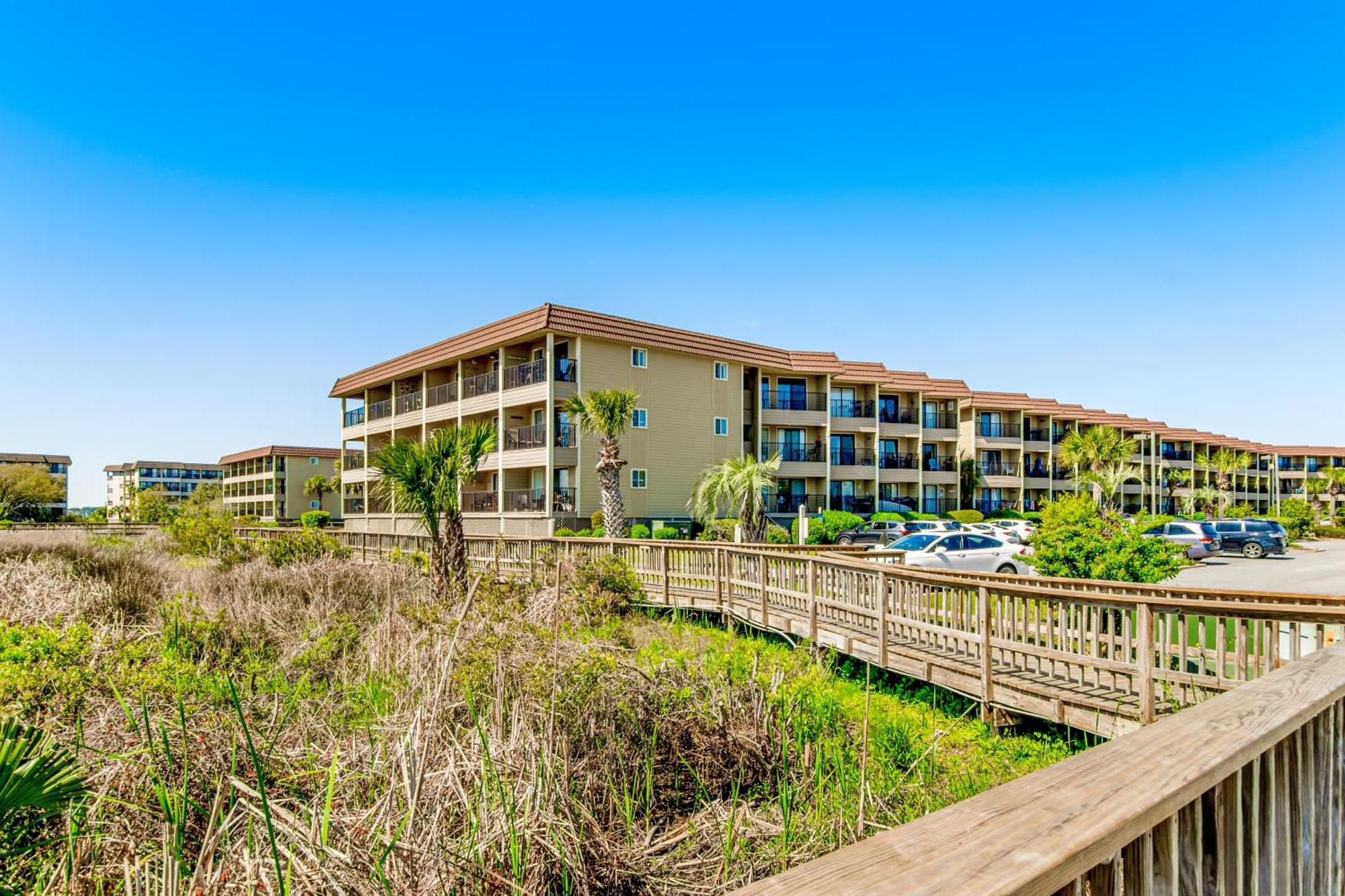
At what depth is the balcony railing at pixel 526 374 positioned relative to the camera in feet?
106

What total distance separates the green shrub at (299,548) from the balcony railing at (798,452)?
26.6m

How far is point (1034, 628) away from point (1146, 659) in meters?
2.34

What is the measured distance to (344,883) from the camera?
11.0 ft

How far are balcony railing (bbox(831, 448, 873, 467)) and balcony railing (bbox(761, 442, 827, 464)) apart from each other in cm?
175

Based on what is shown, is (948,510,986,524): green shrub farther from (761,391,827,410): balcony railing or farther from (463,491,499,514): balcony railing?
(463,491,499,514): balcony railing

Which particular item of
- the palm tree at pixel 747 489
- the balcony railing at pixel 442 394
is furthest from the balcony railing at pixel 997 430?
the balcony railing at pixel 442 394

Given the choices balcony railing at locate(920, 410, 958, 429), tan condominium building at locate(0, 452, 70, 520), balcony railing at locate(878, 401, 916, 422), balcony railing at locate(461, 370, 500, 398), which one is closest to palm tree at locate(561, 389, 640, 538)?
balcony railing at locate(461, 370, 500, 398)

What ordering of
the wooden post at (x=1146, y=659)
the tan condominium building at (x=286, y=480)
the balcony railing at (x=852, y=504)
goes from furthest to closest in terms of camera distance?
the tan condominium building at (x=286, y=480) < the balcony railing at (x=852, y=504) < the wooden post at (x=1146, y=659)

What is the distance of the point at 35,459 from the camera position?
102938 mm

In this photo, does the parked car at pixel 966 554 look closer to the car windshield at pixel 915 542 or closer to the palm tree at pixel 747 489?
the car windshield at pixel 915 542

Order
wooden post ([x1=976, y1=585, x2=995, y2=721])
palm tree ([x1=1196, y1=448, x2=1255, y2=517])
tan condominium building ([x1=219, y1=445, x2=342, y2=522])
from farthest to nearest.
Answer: tan condominium building ([x1=219, y1=445, x2=342, y2=522])
palm tree ([x1=1196, y1=448, x2=1255, y2=517])
wooden post ([x1=976, y1=585, x2=995, y2=721])

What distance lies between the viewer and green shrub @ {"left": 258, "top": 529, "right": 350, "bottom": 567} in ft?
56.0

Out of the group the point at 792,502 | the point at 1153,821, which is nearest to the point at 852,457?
the point at 792,502

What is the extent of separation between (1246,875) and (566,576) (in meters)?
12.3
